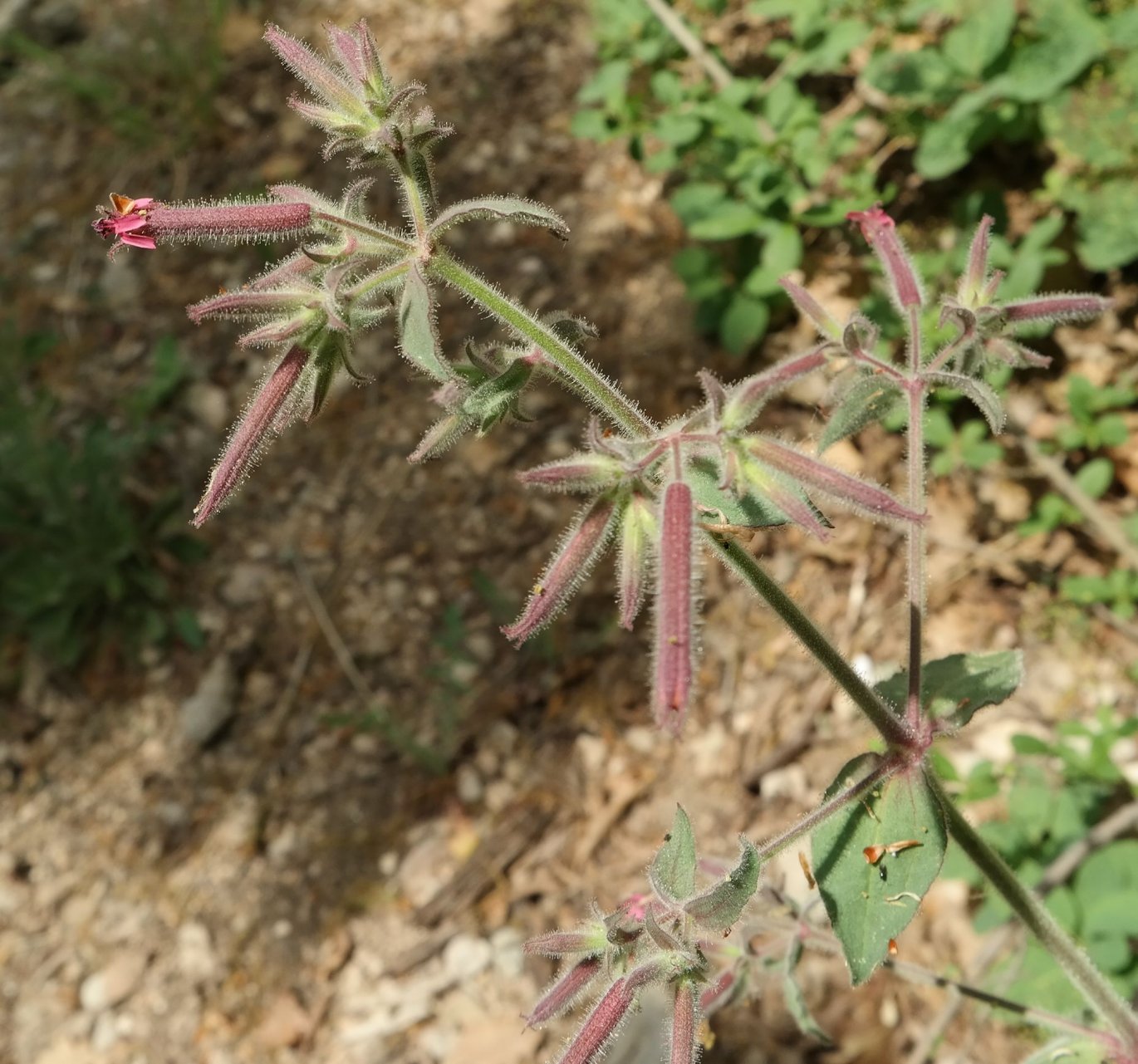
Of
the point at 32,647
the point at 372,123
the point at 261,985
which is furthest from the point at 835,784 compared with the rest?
the point at 32,647

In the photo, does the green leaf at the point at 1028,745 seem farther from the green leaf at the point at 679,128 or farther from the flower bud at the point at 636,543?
the green leaf at the point at 679,128

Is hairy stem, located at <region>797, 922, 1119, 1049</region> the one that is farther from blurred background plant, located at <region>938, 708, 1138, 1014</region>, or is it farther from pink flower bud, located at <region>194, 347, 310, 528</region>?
pink flower bud, located at <region>194, 347, 310, 528</region>

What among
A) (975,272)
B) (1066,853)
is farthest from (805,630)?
(1066,853)

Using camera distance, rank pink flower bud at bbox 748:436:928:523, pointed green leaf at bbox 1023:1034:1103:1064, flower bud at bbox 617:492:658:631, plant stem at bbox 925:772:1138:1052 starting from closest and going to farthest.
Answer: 1. pink flower bud at bbox 748:436:928:523
2. flower bud at bbox 617:492:658:631
3. plant stem at bbox 925:772:1138:1052
4. pointed green leaf at bbox 1023:1034:1103:1064

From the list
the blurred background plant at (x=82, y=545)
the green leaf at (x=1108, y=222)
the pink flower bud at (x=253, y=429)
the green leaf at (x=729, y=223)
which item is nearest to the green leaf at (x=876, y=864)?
the pink flower bud at (x=253, y=429)

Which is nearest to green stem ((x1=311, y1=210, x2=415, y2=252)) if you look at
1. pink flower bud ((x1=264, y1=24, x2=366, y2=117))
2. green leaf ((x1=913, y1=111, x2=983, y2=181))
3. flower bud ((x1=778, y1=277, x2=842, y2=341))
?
pink flower bud ((x1=264, y1=24, x2=366, y2=117))

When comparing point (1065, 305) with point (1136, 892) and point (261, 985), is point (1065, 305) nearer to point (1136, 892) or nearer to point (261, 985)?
point (1136, 892)
